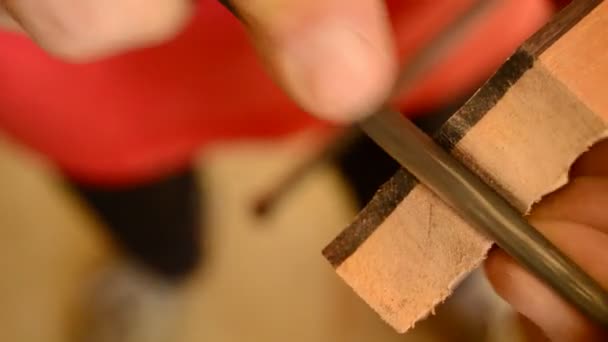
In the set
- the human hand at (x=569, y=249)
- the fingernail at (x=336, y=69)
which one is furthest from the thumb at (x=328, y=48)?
the human hand at (x=569, y=249)

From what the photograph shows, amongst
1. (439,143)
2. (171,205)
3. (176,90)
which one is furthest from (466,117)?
(171,205)

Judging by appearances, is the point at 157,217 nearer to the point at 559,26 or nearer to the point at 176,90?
the point at 176,90

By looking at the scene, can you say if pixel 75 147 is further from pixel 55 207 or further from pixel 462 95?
pixel 55 207

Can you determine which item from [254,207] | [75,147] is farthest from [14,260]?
[75,147]

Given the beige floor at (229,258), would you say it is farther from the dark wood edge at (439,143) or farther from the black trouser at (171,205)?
the dark wood edge at (439,143)

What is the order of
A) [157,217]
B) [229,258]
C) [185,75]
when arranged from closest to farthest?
[185,75]
[157,217]
[229,258]

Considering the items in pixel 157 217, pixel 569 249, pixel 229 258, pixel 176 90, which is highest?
pixel 569 249

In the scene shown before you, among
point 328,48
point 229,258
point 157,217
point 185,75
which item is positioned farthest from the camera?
point 229,258

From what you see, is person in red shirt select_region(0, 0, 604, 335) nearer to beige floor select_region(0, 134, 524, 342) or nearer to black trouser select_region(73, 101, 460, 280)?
black trouser select_region(73, 101, 460, 280)
